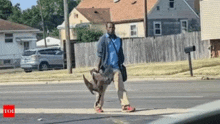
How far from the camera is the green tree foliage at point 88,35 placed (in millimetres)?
48125

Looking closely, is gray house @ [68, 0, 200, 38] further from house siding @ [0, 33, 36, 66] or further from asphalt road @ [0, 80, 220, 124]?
asphalt road @ [0, 80, 220, 124]

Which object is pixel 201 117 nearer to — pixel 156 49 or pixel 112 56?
pixel 112 56

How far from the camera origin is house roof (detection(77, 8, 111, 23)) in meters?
54.8

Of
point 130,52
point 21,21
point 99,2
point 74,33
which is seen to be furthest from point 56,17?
point 130,52

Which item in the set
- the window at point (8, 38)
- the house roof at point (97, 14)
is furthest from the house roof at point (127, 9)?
the window at point (8, 38)

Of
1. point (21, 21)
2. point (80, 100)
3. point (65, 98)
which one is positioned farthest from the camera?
point (21, 21)

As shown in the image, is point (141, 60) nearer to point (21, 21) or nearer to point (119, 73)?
point (119, 73)

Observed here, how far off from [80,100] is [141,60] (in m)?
22.9

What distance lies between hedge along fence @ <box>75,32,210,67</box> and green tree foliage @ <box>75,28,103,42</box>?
10.00m

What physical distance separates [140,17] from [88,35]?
6.54 m

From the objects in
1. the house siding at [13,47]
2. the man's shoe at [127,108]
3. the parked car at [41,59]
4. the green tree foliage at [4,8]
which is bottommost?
the man's shoe at [127,108]

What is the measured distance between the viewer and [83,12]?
55875 millimetres

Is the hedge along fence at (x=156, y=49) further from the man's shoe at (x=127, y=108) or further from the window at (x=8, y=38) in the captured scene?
the man's shoe at (x=127, y=108)

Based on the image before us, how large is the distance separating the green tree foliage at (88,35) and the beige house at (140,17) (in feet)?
11.3
